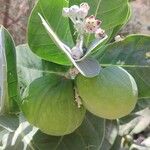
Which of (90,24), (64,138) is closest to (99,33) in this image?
(90,24)

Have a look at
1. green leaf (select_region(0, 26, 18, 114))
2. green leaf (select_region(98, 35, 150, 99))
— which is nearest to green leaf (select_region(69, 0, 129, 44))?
green leaf (select_region(98, 35, 150, 99))

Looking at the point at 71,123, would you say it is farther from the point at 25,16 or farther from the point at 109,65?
the point at 25,16

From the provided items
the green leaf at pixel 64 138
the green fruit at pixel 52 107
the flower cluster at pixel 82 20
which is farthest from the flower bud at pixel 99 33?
the green leaf at pixel 64 138

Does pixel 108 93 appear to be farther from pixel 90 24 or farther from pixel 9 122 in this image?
pixel 9 122

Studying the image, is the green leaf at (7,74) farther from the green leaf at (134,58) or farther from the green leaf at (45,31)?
the green leaf at (134,58)

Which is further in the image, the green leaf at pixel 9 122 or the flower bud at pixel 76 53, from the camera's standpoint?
the green leaf at pixel 9 122
